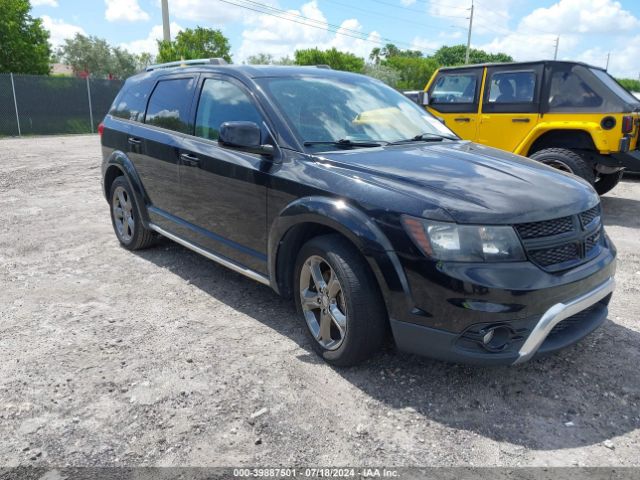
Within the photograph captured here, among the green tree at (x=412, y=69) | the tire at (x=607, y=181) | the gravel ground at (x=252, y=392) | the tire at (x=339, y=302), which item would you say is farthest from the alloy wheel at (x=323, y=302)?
the green tree at (x=412, y=69)

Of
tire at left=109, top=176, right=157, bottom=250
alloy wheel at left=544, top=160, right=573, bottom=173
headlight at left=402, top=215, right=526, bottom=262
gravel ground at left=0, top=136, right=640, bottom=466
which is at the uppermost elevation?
headlight at left=402, top=215, right=526, bottom=262

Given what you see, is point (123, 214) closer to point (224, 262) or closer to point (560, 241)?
point (224, 262)

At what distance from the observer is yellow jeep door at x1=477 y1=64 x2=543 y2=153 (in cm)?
743

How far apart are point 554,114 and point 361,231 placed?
5.45 metres

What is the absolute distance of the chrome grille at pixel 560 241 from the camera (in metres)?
2.74

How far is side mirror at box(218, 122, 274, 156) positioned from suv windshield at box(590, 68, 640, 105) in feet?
18.4

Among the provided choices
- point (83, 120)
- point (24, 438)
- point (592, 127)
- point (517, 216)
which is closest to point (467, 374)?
point (517, 216)

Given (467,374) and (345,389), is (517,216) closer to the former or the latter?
(467,374)

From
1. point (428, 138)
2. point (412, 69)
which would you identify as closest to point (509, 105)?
point (428, 138)

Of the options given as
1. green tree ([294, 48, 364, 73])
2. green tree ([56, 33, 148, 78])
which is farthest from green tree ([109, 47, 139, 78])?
green tree ([294, 48, 364, 73])

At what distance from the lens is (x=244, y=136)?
342 cm

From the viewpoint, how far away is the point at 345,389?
10.0ft

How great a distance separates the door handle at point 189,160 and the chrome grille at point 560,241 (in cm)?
248

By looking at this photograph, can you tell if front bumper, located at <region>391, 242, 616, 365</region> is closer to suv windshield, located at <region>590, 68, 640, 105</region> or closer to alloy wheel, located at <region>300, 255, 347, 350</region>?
alloy wheel, located at <region>300, 255, 347, 350</region>
